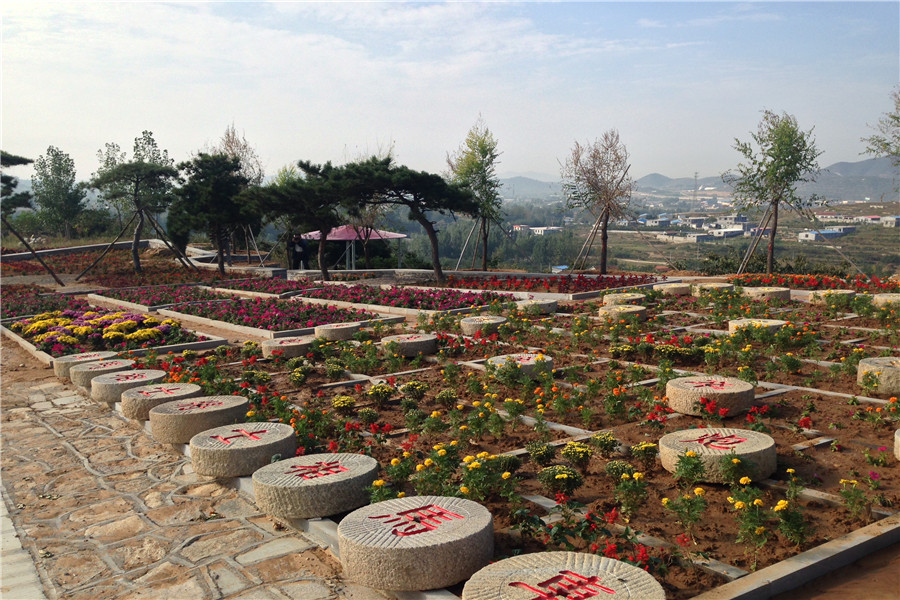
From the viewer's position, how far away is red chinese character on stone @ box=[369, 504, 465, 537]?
4613mm

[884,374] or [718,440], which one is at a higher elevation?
[884,374]

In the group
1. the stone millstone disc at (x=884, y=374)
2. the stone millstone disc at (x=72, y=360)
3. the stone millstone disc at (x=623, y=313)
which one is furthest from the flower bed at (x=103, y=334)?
the stone millstone disc at (x=884, y=374)

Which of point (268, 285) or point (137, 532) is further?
point (268, 285)

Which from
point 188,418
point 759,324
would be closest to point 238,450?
point 188,418

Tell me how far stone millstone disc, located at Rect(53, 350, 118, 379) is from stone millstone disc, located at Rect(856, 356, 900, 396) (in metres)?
11.1

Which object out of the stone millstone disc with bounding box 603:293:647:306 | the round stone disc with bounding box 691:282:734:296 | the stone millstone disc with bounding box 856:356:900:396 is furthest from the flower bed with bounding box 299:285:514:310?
the stone millstone disc with bounding box 856:356:900:396

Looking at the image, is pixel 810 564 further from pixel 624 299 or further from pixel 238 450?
pixel 624 299

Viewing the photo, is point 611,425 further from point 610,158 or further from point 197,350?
point 610,158

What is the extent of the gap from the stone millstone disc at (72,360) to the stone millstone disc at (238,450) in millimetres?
5983

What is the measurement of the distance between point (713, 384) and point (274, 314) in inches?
436

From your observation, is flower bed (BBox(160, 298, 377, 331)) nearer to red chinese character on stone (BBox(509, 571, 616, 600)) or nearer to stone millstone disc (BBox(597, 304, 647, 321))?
stone millstone disc (BBox(597, 304, 647, 321))

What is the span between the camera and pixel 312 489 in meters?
5.48

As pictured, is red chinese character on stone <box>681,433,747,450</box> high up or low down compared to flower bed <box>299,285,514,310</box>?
down

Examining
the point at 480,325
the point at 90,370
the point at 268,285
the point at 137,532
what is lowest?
the point at 137,532
